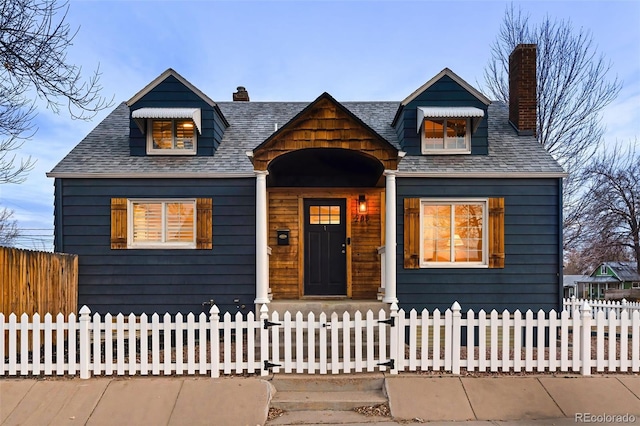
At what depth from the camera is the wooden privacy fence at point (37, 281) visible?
21.8 feet

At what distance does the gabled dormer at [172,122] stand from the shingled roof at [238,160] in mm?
222

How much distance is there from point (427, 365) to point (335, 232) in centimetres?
405

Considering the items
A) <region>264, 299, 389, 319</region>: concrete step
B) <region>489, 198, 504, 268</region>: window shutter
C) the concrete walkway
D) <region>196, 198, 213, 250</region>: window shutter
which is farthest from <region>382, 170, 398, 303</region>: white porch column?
<region>196, 198, 213, 250</region>: window shutter

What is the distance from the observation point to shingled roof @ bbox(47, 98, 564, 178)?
8742 mm

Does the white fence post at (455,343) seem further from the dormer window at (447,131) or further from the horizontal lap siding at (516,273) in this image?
the dormer window at (447,131)

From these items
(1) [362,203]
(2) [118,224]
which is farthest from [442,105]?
(2) [118,224]

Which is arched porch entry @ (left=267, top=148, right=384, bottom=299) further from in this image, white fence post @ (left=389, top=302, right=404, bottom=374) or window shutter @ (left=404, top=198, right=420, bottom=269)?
white fence post @ (left=389, top=302, right=404, bottom=374)

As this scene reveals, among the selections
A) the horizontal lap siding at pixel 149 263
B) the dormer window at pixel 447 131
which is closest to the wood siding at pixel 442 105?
the dormer window at pixel 447 131

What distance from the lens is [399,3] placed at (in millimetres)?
13273

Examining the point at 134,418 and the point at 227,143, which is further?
the point at 227,143

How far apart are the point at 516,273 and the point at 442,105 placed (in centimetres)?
379

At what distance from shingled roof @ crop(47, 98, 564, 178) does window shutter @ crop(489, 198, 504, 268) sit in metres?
0.62

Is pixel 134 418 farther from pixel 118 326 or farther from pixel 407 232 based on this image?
pixel 407 232

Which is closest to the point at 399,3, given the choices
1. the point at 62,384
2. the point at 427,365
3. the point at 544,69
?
the point at 544,69
